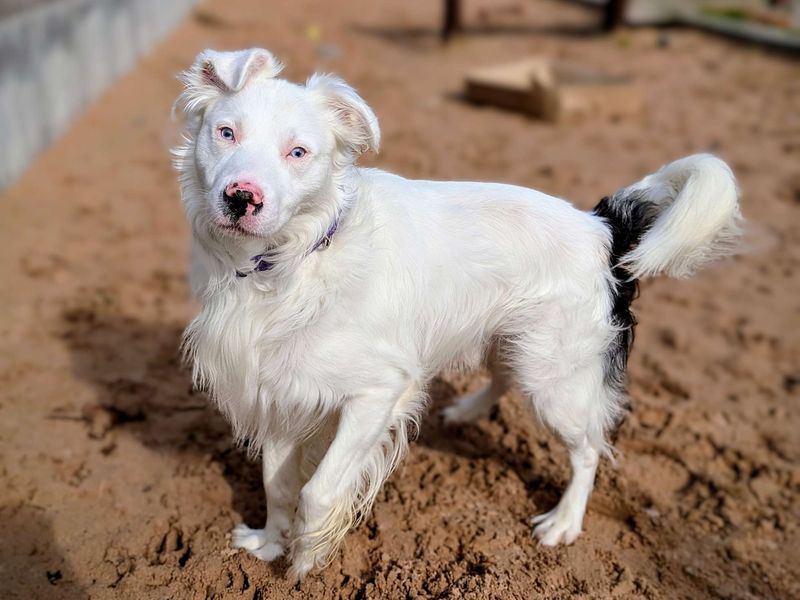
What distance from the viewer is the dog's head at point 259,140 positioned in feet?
8.31

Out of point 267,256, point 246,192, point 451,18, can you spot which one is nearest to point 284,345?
point 267,256

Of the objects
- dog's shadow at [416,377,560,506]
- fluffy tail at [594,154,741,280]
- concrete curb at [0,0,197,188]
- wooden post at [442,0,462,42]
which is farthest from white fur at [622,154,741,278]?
wooden post at [442,0,462,42]

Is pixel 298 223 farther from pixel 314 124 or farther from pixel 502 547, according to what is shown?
pixel 502 547

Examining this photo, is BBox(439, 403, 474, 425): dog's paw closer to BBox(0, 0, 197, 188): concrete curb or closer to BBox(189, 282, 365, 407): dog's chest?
BBox(189, 282, 365, 407): dog's chest

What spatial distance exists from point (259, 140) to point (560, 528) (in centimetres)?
212

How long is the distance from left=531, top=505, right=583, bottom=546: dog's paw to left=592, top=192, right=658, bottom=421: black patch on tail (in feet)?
1.98

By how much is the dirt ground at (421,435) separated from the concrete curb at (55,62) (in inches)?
9.6

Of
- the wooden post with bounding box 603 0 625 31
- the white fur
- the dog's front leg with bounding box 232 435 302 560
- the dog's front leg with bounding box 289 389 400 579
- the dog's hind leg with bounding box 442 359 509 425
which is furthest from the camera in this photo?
the wooden post with bounding box 603 0 625 31

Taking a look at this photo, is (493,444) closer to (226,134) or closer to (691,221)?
(691,221)

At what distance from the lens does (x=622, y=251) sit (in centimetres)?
331

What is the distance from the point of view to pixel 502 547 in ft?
11.2

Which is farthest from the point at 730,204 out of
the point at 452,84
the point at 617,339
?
the point at 452,84

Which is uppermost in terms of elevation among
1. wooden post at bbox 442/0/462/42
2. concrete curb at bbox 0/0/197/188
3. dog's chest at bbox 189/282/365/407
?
dog's chest at bbox 189/282/365/407

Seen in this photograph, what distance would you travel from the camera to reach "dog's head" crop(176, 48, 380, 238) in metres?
2.53
